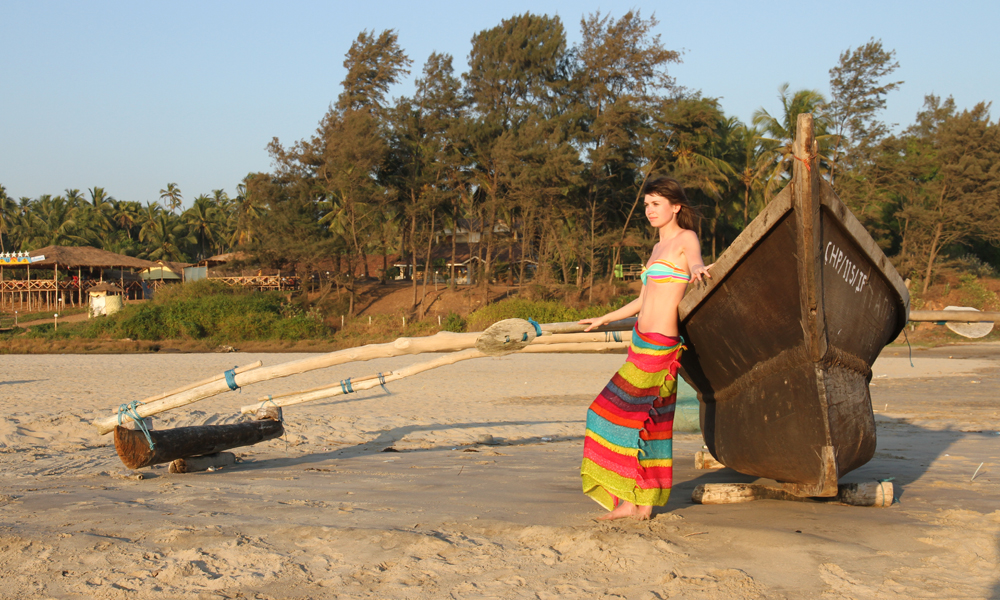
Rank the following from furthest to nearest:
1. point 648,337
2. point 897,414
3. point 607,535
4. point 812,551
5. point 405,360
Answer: point 405,360
point 897,414
point 648,337
point 607,535
point 812,551

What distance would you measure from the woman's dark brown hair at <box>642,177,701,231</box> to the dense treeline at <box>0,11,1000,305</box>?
25.3 m

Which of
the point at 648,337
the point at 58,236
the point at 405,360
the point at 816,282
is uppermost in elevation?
the point at 58,236

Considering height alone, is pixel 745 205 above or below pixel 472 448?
above

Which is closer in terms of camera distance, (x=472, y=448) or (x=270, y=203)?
(x=472, y=448)

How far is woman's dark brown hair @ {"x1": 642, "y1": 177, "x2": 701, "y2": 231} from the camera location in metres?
3.36

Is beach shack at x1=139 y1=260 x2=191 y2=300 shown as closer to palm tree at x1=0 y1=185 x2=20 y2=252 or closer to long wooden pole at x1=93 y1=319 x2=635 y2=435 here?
palm tree at x1=0 y1=185 x2=20 y2=252

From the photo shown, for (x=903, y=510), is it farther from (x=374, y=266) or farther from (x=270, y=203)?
(x=374, y=266)


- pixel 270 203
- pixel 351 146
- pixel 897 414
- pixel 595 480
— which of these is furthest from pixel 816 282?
pixel 270 203

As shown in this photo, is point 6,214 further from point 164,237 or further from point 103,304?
point 103,304

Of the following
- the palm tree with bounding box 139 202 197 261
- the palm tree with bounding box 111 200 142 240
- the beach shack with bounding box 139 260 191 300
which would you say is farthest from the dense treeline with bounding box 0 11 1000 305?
the palm tree with bounding box 111 200 142 240

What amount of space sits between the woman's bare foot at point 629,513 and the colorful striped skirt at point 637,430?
0.04 meters

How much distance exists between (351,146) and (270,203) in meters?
5.02

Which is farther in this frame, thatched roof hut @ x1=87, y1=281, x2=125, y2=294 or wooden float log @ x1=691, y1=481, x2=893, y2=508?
thatched roof hut @ x1=87, y1=281, x2=125, y2=294

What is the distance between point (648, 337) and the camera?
131 inches
